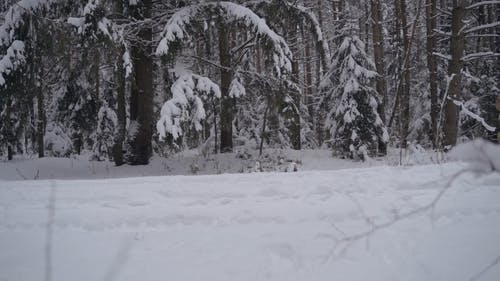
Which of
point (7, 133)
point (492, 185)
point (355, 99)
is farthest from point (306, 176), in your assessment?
point (7, 133)

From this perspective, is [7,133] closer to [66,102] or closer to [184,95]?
[66,102]

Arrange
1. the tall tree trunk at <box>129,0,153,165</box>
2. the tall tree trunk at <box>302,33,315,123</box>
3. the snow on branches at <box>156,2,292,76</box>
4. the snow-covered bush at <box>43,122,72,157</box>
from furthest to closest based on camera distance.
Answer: the snow-covered bush at <box>43,122,72,157</box> → the tall tree trunk at <box>302,33,315,123</box> → the tall tree trunk at <box>129,0,153,165</box> → the snow on branches at <box>156,2,292,76</box>

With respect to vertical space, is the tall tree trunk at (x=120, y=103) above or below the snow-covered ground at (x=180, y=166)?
above

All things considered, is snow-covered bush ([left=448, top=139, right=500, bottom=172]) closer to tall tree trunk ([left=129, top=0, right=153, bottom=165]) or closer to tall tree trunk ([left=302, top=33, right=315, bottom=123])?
tall tree trunk ([left=129, top=0, right=153, bottom=165])

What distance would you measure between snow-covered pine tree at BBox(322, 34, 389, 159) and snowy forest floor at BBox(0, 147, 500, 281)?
564 cm

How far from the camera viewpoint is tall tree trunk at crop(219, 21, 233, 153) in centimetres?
971

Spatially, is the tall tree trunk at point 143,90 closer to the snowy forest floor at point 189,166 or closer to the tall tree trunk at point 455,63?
the snowy forest floor at point 189,166

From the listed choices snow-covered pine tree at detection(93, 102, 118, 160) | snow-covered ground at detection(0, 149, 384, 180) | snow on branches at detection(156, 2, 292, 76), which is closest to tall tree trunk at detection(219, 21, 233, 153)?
snow on branches at detection(156, 2, 292, 76)

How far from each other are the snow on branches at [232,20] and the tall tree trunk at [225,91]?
53 cm

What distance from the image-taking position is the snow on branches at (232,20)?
8.10 meters

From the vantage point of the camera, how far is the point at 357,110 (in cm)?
1048

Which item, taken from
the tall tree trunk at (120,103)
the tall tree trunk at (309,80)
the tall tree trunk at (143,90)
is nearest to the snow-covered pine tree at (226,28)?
the tall tree trunk at (120,103)

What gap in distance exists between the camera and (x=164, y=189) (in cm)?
449

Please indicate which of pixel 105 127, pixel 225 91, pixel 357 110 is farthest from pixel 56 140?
pixel 357 110
